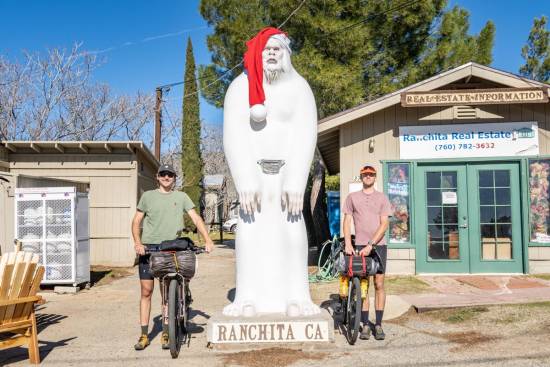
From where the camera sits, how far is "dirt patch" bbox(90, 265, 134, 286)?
10.1 m

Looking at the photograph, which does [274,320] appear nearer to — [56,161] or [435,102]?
[435,102]

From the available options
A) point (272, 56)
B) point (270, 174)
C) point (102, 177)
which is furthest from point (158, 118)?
point (270, 174)

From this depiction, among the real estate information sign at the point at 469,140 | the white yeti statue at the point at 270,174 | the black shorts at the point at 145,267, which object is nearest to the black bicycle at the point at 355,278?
the white yeti statue at the point at 270,174

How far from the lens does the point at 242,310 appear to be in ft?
16.2

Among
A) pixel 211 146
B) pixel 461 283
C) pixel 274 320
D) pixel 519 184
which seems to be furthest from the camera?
pixel 211 146

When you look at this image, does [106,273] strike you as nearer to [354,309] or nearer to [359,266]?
[354,309]

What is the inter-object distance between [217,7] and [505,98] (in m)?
9.82

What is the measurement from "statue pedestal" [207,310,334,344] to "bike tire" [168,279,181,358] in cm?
32

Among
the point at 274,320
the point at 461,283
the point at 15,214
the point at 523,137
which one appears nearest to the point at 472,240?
the point at 461,283

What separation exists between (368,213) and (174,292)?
2.00 m

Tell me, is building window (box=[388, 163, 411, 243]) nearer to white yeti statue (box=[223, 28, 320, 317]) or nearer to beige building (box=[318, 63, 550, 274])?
beige building (box=[318, 63, 550, 274])

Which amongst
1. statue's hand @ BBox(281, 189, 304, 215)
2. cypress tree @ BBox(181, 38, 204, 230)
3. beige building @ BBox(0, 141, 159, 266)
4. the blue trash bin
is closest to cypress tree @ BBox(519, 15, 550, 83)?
the blue trash bin

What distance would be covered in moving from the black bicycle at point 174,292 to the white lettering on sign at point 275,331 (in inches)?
13.2

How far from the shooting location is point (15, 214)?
8.84m
